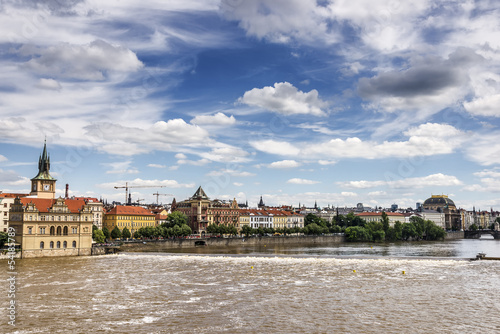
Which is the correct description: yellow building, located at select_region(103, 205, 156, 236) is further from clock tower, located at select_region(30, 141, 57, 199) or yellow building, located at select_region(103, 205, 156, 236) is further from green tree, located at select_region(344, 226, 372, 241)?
green tree, located at select_region(344, 226, 372, 241)

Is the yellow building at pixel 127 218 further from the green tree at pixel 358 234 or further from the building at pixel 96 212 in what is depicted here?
the green tree at pixel 358 234

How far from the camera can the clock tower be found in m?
118

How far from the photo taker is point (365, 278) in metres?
56.2

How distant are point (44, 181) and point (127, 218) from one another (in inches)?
1826

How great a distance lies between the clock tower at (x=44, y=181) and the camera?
4653 inches

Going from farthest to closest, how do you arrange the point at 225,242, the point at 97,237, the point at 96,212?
the point at 96,212 < the point at 225,242 < the point at 97,237

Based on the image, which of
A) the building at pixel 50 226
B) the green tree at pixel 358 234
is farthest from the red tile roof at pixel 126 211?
the green tree at pixel 358 234

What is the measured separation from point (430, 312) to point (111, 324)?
2500 cm

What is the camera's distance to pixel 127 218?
16200 centimetres

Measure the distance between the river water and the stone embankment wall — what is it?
39.8 metres

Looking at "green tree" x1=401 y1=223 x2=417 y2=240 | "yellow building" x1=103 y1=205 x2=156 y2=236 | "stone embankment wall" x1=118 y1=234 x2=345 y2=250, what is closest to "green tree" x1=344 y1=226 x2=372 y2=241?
"stone embankment wall" x1=118 y1=234 x2=345 y2=250

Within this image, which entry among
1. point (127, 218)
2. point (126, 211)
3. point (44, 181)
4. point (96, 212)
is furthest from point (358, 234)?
point (44, 181)

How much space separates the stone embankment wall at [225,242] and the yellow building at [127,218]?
117ft

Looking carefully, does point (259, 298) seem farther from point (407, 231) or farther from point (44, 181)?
point (407, 231)
